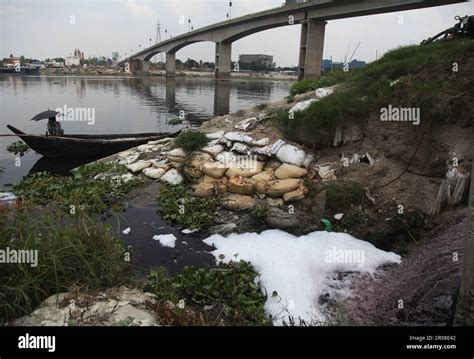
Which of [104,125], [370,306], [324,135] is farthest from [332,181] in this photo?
[104,125]

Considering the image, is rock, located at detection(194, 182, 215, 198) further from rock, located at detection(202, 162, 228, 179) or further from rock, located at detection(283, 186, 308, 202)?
rock, located at detection(283, 186, 308, 202)

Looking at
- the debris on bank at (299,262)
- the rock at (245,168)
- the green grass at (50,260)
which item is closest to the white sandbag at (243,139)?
the rock at (245,168)

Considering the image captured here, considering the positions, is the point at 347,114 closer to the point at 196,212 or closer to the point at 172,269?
the point at 196,212

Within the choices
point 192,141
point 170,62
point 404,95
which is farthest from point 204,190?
point 170,62

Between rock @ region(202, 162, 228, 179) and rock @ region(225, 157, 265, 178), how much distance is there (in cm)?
15

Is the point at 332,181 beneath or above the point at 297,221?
above

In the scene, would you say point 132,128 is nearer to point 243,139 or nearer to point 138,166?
point 138,166

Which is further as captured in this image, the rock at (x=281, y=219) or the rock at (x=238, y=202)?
the rock at (x=238, y=202)

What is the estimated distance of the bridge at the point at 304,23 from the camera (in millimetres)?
30159

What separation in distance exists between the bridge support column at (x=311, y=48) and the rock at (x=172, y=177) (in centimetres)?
3308

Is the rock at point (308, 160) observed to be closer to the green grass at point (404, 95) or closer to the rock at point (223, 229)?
the green grass at point (404, 95)

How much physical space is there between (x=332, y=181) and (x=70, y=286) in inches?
259

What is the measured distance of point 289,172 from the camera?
365 inches
